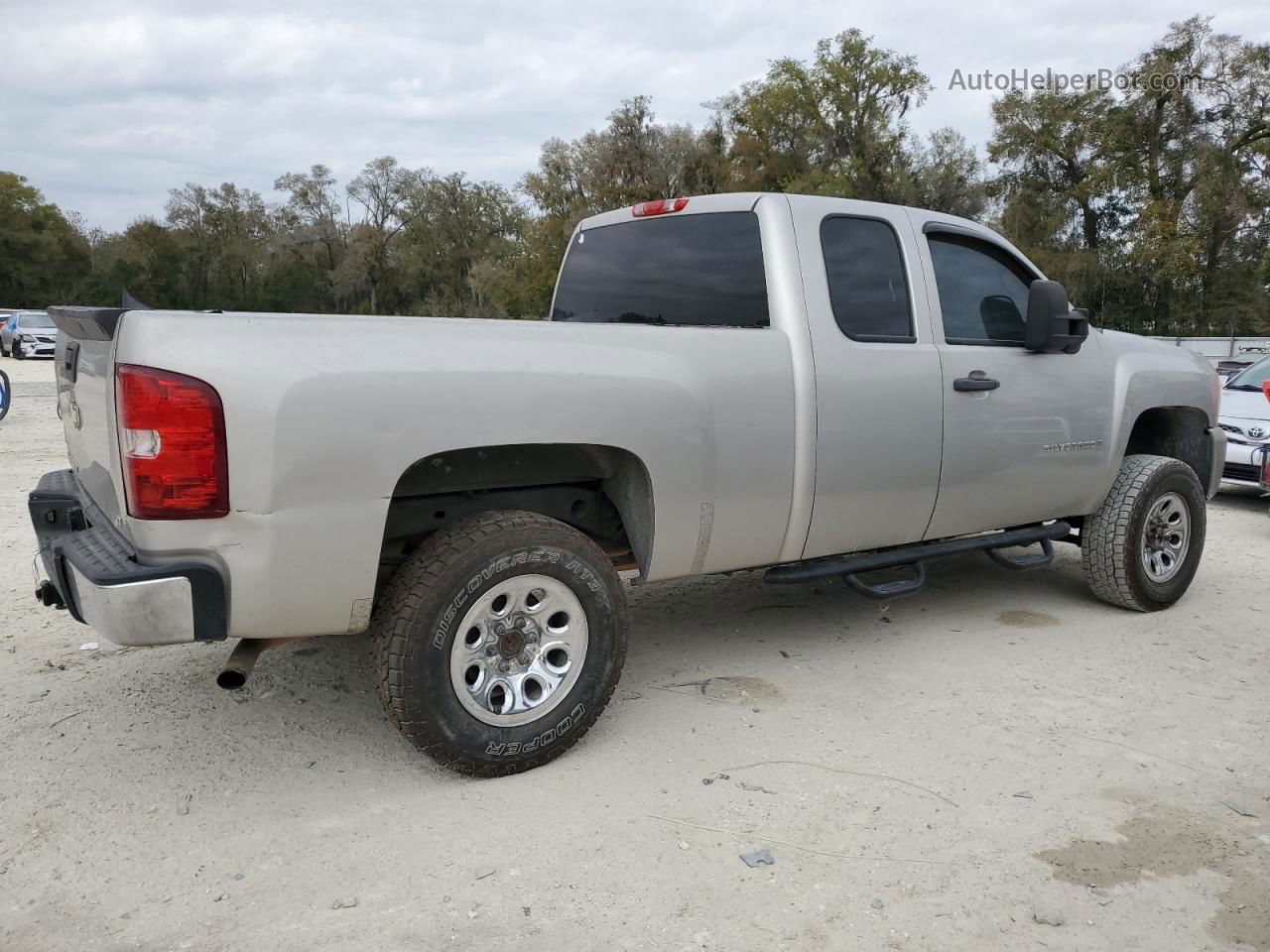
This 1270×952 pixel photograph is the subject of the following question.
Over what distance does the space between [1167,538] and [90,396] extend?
518 centimetres

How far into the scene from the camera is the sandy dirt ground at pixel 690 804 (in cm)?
257

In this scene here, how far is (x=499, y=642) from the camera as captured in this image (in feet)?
10.8

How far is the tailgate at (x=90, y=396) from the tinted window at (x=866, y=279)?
103 inches

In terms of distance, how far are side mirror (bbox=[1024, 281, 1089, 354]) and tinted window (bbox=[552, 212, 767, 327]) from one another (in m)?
1.45

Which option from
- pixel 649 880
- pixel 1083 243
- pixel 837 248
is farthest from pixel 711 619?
pixel 1083 243

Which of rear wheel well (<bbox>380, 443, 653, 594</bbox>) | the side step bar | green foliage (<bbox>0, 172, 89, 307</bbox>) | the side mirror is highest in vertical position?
green foliage (<bbox>0, 172, 89, 307</bbox>)

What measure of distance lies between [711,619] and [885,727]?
146 centimetres

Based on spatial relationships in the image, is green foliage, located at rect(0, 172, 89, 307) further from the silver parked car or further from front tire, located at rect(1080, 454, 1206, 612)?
front tire, located at rect(1080, 454, 1206, 612)

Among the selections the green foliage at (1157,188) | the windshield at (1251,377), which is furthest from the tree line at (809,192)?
the windshield at (1251,377)

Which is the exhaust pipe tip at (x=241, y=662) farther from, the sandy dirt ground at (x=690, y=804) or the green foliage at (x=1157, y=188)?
the green foliage at (x=1157, y=188)

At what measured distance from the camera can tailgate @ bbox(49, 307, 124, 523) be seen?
287 centimetres

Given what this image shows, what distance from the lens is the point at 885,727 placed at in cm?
375

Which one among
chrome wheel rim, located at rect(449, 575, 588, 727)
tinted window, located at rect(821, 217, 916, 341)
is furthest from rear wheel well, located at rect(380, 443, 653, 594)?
tinted window, located at rect(821, 217, 916, 341)

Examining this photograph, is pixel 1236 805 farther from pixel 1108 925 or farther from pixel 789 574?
pixel 789 574
